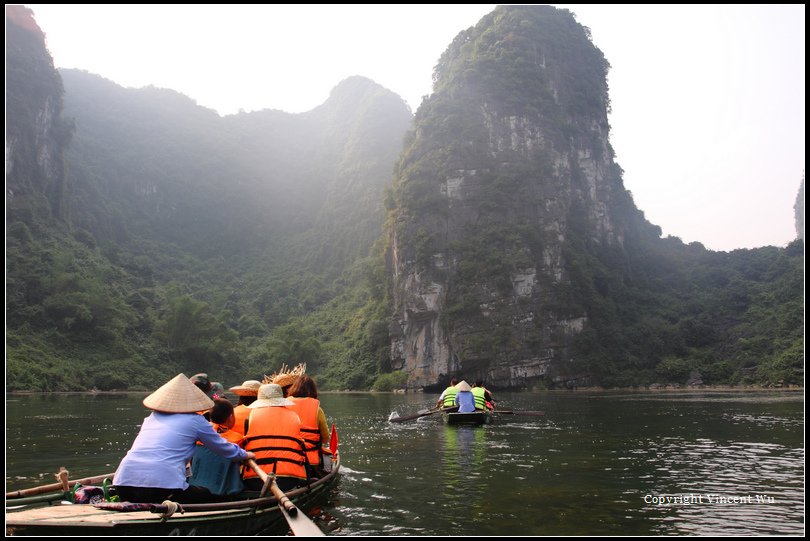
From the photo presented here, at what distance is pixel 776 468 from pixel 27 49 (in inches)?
3295

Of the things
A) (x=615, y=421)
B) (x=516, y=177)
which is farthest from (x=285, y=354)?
(x=615, y=421)

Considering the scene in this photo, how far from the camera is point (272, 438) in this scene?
23.3ft

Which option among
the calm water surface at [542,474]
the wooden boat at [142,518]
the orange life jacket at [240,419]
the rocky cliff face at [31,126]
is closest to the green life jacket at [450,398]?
the calm water surface at [542,474]

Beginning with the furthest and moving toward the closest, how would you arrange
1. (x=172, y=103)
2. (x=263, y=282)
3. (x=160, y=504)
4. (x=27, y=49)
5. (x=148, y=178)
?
(x=172, y=103) < (x=148, y=178) < (x=263, y=282) < (x=27, y=49) < (x=160, y=504)

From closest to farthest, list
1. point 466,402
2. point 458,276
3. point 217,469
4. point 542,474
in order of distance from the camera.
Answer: point 217,469 < point 542,474 < point 466,402 < point 458,276

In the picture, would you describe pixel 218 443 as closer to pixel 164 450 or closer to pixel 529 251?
pixel 164 450

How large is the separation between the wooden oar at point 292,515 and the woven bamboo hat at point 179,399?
93 cm

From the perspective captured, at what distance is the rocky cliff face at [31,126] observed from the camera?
64.5 metres

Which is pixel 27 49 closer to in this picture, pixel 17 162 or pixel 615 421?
pixel 17 162

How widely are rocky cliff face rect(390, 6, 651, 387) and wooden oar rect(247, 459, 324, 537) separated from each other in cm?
5062

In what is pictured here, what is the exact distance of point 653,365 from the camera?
65438 millimetres

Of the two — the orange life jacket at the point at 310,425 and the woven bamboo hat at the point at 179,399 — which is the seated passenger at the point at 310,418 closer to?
the orange life jacket at the point at 310,425

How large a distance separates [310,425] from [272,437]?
0.91m

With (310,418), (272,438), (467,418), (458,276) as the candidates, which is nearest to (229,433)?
(272,438)
